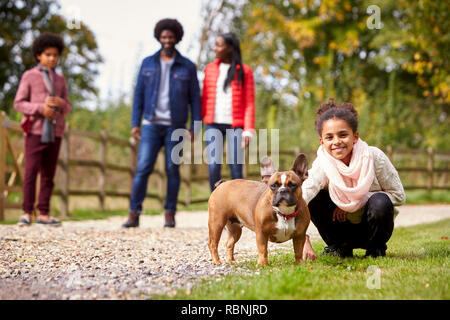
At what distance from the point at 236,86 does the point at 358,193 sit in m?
2.62

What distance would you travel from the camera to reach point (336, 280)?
108 inches

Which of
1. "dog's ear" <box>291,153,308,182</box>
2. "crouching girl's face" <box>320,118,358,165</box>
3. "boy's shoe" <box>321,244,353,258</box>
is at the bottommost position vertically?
"boy's shoe" <box>321,244,353,258</box>

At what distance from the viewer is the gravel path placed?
262 centimetres

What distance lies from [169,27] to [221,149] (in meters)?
1.54

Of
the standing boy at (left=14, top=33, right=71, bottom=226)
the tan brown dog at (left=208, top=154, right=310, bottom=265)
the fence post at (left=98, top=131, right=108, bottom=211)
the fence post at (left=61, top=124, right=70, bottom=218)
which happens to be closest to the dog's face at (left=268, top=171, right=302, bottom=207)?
the tan brown dog at (left=208, top=154, right=310, bottom=265)

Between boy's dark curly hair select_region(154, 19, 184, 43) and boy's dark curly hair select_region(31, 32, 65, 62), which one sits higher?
boy's dark curly hair select_region(154, 19, 184, 43)

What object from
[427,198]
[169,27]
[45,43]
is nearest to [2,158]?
[45,43]

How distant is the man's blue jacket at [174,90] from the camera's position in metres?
5.76

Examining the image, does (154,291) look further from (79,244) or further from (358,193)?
(79,244)

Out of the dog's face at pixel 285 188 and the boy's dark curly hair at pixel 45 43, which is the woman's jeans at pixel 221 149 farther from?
the dog's face at pixel 285 188

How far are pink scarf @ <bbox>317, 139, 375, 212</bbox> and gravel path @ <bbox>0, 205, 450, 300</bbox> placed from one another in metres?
0.83

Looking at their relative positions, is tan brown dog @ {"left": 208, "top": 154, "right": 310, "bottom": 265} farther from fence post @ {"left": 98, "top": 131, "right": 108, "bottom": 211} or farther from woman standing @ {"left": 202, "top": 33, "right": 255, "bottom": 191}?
fence post @ {"left": 98, "top": 131, "right": 108, "bottom": 211}

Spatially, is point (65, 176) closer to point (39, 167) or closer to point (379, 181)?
point (39, 167)

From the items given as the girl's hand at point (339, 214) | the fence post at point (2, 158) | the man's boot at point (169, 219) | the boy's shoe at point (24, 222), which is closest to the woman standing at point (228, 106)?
the man's boot at point (169, 219)
